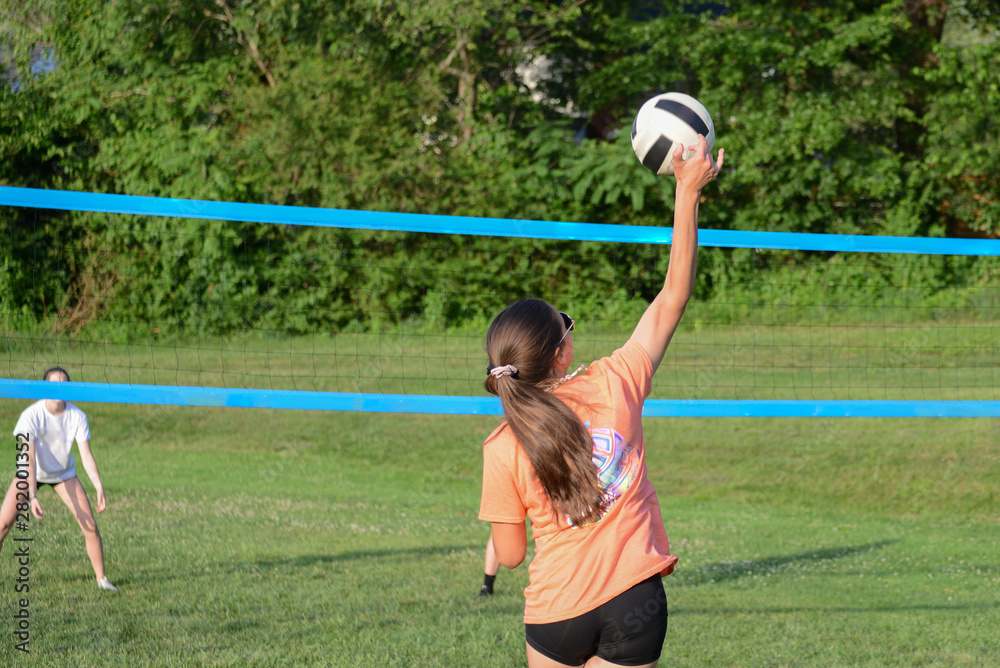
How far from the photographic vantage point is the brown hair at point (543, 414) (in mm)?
2227

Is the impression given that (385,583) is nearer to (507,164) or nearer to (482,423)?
(482,423)

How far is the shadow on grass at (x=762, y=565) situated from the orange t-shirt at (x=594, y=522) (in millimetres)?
4472

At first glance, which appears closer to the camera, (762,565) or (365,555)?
(365,555)

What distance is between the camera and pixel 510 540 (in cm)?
233

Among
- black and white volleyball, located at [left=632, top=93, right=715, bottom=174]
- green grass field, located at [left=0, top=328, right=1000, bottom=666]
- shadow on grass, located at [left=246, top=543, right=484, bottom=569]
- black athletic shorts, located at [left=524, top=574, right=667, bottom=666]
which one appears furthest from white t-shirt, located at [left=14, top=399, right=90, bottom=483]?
black athletic shorts, located at [left=524, top=574, right=667, bottom=666]

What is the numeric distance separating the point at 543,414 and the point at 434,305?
12.7 meters

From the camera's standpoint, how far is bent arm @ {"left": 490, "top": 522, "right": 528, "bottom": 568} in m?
2.32

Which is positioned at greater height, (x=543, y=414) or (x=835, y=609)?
(x=543, y=414)

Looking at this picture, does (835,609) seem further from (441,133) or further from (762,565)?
(441,133)

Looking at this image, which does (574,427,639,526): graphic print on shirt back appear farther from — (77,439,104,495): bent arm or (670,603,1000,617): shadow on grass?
(77,439,104,495): bent arm

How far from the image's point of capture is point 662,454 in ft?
38.3

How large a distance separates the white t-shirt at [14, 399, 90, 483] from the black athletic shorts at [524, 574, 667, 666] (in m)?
3.85

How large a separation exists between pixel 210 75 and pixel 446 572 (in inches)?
522

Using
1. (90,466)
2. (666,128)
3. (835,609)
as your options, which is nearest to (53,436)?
(90,466)
